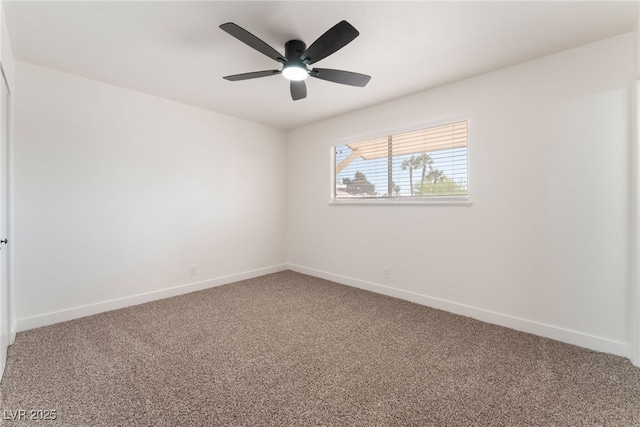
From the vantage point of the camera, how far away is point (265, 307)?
3.08 meters

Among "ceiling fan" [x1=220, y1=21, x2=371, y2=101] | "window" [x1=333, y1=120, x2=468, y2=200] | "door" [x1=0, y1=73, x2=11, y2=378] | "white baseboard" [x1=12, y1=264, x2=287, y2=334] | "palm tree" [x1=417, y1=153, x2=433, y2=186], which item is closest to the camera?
"ceiling fan" [x1=220, y1=21, x2=371, y2=101]

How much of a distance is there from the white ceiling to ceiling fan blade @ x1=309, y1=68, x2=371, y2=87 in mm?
248

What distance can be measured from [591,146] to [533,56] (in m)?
0.89

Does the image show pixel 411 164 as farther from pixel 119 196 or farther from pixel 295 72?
pixel 119 196

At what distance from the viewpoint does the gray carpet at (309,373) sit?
152cm

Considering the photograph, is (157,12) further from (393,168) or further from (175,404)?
(393,168)

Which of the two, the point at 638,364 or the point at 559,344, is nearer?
the point at 638,364

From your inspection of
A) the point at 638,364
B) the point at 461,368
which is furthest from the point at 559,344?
the point at 461,368

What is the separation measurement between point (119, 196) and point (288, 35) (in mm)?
2468

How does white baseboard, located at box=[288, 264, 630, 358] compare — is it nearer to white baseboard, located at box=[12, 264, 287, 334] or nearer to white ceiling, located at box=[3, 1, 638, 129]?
white baseboard, located at box=[12, 264, 287, 334]

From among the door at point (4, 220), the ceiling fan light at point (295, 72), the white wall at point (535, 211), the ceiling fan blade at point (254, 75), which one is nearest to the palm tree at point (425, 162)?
the white wall at point (535, 211)

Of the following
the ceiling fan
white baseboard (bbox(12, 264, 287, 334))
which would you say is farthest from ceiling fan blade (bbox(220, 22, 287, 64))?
white baseboard (bbox(12, 264, 287, 334))

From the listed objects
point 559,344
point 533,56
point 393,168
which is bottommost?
point 559,344

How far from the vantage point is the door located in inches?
75.9
